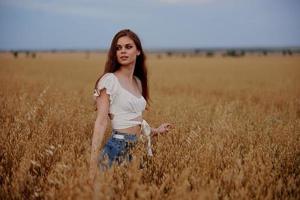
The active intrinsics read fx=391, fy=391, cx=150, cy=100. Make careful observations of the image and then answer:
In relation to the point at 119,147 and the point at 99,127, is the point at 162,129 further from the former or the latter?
the point at 99,127

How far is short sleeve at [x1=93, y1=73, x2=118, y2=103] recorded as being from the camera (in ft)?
10.9

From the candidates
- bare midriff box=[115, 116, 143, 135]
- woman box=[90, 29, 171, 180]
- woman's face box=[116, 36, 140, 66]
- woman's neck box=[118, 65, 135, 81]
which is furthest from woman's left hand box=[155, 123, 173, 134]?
woman's face box=[116, 36, 140, 66]

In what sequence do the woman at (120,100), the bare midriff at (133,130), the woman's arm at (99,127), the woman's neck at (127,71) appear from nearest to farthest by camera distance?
the woman's arm at (99,127), the woman at (120,100), the bare midriff at (133,130), the woman's neck at (127,71)

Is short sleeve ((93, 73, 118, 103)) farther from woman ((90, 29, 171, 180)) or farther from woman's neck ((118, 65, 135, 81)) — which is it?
woman's neck ((118, 65, 135, 81))

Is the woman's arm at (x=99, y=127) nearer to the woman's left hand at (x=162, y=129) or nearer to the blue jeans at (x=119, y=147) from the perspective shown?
the blue jeans at (x=119, y=147)

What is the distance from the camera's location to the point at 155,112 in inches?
267

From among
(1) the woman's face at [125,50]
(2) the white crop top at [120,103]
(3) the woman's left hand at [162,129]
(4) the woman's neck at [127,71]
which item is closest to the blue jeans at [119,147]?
(2) the white crop top at [120,103]

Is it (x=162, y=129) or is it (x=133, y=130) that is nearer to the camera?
(x=133, y=130)

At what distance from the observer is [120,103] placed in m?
3.40

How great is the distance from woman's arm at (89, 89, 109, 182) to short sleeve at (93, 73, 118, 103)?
0.11 feet

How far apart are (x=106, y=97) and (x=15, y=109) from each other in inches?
133

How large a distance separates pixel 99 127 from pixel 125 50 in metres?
0.78

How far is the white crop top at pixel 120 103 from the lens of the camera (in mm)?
3355

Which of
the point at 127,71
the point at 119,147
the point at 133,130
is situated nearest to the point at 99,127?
the point at 119,147
